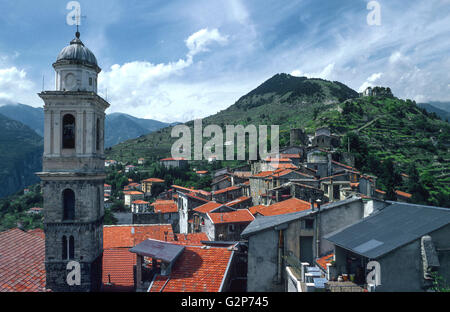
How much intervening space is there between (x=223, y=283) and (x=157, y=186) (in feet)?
213

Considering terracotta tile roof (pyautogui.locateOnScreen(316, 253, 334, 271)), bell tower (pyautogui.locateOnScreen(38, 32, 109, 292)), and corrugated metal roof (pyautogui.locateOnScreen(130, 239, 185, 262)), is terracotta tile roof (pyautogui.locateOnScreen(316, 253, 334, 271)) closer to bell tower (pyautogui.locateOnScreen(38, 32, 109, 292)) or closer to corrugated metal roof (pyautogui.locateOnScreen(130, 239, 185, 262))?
corrugated metal roof (pyautogui.locateOnScreen(130, 239, 185, 262))

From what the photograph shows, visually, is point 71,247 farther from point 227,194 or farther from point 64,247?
point 227,194

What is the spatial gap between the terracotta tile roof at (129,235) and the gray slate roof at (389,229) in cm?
1399

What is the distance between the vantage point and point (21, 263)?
530 inches

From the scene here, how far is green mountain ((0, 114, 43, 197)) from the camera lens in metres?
110

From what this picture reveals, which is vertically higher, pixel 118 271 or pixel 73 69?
pixel 73 69

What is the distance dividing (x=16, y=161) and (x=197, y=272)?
131125mm

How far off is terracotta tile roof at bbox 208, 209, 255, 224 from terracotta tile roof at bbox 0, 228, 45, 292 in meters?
14.4

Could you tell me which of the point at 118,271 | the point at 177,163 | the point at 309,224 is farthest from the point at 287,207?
the point at 177,163

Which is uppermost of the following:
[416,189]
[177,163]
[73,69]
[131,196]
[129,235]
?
[73,69]

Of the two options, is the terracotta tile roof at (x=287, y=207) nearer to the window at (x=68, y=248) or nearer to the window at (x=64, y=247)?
the window at (x=68, y=248)

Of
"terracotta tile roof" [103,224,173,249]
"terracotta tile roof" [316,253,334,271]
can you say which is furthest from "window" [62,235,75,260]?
"terracotta tile roof" [316,253,334,271]

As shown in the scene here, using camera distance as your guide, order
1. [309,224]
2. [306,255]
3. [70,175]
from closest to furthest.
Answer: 1. [70,175]
2. [309,224]
3. [306,255]
